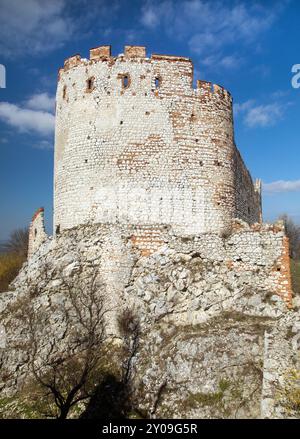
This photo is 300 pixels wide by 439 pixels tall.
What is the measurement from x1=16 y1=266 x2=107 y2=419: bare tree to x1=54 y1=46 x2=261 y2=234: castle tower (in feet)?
10.2

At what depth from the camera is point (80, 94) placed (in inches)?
684

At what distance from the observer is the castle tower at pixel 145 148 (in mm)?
16188

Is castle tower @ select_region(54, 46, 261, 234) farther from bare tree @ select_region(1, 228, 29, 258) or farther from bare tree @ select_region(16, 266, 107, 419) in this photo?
bare tree @ select_region(1, 228, 29, 258)

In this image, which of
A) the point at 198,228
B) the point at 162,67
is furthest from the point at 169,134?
the point at 198,228

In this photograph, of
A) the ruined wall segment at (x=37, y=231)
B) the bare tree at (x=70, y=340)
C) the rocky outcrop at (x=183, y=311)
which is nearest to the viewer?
the rocky outcrop at (x=183, y=311)

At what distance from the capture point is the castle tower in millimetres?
16188

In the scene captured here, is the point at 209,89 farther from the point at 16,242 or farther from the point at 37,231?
the point at 16,242

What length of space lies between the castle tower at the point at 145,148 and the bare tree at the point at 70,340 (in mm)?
3103

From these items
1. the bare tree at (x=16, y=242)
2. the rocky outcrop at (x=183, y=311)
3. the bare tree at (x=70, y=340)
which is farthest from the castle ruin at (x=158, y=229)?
the bare tree at (x=16, y=242)

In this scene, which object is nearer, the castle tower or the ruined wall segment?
the castle tower

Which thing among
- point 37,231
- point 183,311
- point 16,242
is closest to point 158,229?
point 183,311

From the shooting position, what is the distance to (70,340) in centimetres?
1474

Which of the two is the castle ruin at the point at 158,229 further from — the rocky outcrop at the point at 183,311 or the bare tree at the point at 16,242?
the bare tree at the point at 16,242

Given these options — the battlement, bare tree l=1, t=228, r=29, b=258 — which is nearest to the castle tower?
the battlement
